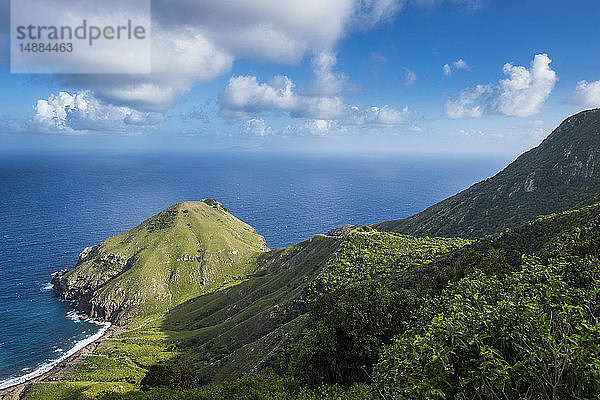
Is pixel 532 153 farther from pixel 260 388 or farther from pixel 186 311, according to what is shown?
pixel 186 311

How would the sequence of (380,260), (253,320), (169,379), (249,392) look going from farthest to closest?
(253,320), (380,260), (169,379), (249,392)

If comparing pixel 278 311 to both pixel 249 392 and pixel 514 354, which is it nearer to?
pixel 249 392

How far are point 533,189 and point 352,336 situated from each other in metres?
124

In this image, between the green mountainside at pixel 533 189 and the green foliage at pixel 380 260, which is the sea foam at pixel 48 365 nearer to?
the green foliage at pixel 380 260

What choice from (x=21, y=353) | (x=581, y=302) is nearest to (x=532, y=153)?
(x=581, y=302)

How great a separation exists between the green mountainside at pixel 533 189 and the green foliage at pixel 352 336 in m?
88.3

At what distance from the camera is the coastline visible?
96325mm

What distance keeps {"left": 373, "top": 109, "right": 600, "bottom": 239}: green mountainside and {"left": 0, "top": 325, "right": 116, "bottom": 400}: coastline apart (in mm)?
152027

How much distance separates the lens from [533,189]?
119m

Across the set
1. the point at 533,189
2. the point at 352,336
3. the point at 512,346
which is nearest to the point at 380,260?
the point at 352,336

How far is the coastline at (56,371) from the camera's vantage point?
9632 centimetres

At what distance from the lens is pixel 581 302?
14883 mm

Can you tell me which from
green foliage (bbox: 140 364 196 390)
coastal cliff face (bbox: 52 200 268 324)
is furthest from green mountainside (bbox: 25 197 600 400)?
coastal cliff face (bbox: 52 200 268 324)

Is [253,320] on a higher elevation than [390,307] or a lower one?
lower
